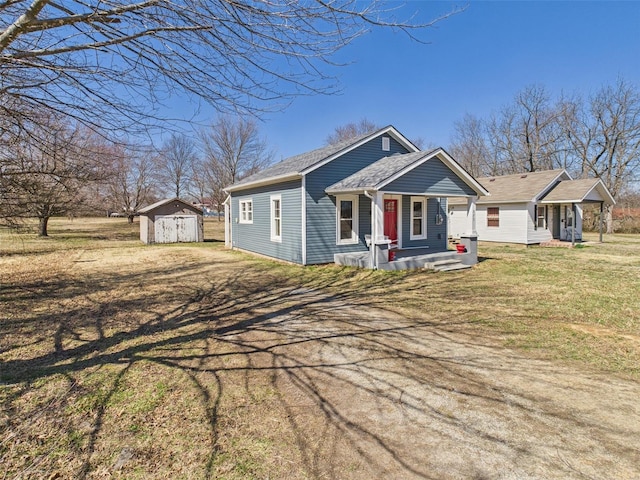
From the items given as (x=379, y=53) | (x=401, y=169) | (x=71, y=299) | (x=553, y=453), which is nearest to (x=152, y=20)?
(x=379, y=53)

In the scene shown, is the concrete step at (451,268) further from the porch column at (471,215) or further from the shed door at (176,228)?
the shed door at (176,228)

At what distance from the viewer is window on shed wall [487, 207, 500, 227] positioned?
67.8 ft

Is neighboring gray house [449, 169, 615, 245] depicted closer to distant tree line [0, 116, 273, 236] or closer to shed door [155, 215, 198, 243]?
shed door [155, 215, 198, 243]

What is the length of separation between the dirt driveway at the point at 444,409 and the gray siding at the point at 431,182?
Answer: 6.69m

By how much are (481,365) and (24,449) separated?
454cm

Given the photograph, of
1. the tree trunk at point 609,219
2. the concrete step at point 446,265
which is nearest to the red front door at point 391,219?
the concrete step at point 446,265

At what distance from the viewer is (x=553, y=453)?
261cm

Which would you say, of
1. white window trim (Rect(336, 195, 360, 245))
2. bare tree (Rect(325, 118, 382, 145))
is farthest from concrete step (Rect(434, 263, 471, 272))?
bare tree (Rect(325, 118, 382, 145))

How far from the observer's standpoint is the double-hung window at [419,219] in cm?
1408

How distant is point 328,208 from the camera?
12016 mm

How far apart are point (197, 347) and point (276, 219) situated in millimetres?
8961

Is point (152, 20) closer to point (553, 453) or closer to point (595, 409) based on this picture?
point (553, 453)

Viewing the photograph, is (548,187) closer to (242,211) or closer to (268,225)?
(268,225)

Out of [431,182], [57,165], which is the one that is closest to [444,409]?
[57,165]
